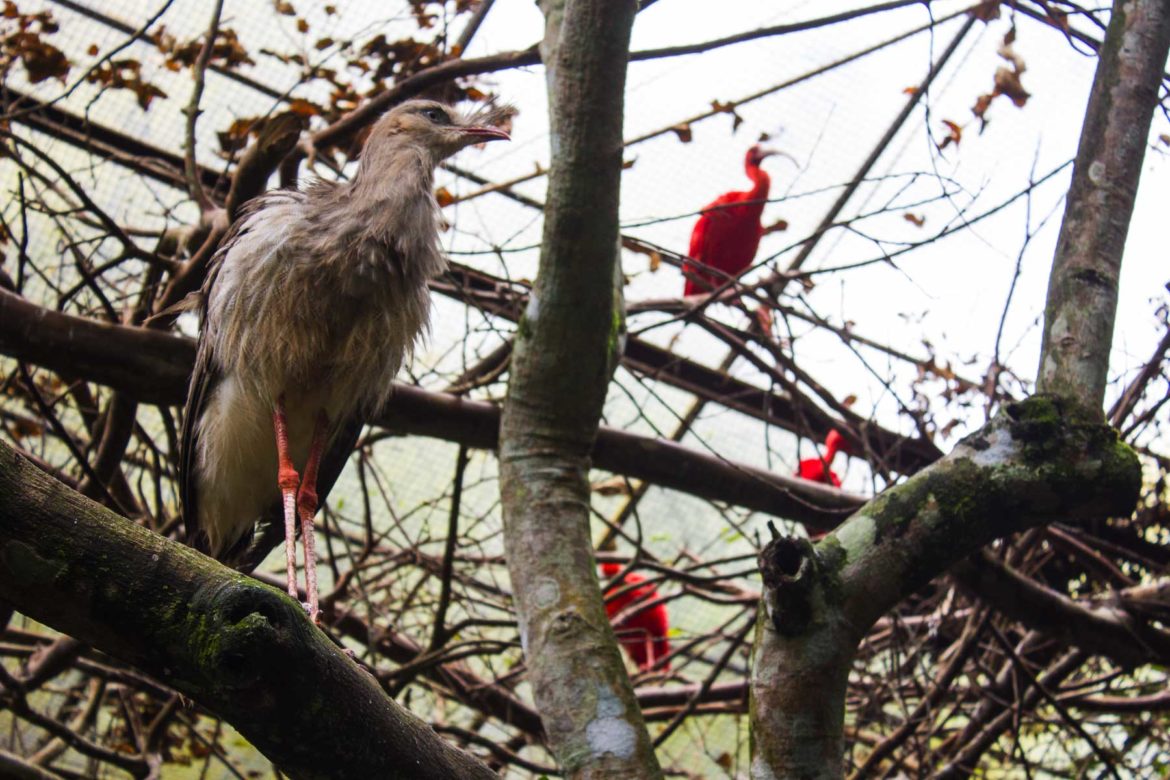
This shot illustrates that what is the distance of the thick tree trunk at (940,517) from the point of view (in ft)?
6.29

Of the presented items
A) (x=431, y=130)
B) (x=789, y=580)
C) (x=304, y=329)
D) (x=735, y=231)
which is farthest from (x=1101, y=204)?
(x=735, y=231)

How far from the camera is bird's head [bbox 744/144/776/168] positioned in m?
5.82

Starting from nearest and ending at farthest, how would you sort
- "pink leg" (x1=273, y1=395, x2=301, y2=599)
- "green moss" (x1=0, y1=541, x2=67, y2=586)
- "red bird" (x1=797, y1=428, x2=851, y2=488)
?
1. "green moss" (x1=0, y1=541, x2=67, y2=586)
2. "pink leg" (x1=273, y1=395, x2=301, y2=599)
3. "red bird" (x1=797, y1=428, x2=851, y2=488)

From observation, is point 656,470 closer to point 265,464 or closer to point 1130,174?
point 265,464

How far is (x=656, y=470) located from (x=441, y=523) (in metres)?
2.95

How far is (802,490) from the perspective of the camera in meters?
3.62

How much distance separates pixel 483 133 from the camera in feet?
10.6

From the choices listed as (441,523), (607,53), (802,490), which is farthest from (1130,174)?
(441,523)

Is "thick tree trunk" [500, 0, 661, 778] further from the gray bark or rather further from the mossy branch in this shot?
the gray bark

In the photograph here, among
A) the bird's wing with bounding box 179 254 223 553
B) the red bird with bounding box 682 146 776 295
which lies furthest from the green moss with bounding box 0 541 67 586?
the red bird with bounding box 682 146 776 295

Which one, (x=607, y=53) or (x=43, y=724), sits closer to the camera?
(x=607, y=53)

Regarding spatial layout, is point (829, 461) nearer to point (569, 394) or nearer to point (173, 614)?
point (569, 394)

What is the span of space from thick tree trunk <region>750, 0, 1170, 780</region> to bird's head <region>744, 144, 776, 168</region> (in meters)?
3.53

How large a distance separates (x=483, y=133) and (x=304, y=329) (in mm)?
899
